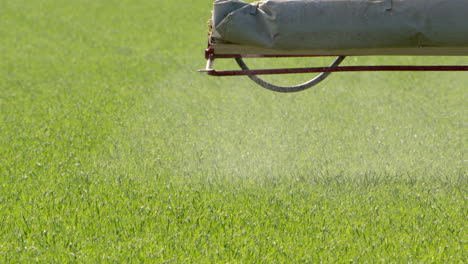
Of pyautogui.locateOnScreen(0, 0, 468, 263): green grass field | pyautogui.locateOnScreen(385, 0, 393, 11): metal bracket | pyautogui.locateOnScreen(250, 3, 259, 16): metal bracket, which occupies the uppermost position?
pyautogui.locateOnScreen(385, 0, 393, 11): metal bracket

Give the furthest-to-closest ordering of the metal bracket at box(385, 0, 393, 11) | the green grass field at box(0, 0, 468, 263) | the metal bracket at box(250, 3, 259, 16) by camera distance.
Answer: the metal bracket at box(250, 3, 259, 16)
the metal bracket at box(385, 0, 393, 11)
the green grass field at box(0, 0, 468, 263)

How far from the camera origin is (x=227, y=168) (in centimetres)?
817

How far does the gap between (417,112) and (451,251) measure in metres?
6.13

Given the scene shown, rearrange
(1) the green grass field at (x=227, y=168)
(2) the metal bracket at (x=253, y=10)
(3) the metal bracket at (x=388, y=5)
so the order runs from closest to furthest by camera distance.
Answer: (1) the green grass field at (x=227, y=168) < (3) the metal bracket at (x=388, y=5) < (2) the metal bracket at (x=253, y=10)

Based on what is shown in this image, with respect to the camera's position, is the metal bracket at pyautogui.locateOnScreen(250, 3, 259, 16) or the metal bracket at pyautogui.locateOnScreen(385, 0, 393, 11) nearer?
the metal bracket at pyautogui.locateOnScreen(385, 0, 393, 11)

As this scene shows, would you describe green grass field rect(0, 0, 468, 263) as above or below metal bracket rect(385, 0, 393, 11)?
below

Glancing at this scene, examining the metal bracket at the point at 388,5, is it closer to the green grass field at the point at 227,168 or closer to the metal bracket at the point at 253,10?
the metal bracket at the point at 253,10

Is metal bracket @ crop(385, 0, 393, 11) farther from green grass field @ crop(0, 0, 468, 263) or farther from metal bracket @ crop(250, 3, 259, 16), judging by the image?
green grass field @ crop(0, 0, 468, 263)

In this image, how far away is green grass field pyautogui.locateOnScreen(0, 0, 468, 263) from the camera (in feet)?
19.2

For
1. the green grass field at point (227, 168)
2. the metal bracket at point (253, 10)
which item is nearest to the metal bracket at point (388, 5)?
the metal bracket at point (253, 10)

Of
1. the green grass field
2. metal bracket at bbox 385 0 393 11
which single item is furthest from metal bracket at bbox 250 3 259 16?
the green grass field

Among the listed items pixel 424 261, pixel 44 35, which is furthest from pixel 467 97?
pixel 44 35

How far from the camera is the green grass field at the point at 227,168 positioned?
19.2 ft

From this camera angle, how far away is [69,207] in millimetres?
6695
